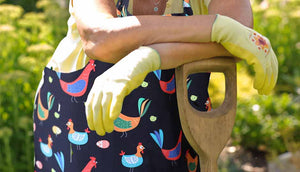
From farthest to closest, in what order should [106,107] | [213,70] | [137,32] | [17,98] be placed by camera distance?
[17,98]
[213,70]
[137,32]
[106,107]

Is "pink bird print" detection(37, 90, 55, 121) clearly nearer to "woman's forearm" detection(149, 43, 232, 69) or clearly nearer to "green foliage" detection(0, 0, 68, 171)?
"woman's forearm" detection(149, 43, 232, 69)

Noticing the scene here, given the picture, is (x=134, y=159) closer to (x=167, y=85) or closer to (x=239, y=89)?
(x=167, y=85)

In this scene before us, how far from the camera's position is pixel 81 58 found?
1.32 metres

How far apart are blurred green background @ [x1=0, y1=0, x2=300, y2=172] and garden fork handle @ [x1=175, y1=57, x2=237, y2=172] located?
0.65m

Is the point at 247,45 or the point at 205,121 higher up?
the point at 247,45

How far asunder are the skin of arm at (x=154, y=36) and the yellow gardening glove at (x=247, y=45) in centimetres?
3

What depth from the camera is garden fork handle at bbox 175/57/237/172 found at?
108cm

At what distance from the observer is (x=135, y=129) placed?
1.25 meters

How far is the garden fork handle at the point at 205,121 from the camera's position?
3.53 ft

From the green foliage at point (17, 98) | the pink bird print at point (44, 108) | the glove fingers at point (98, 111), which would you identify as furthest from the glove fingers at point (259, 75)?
the green foliage at point (17, 98)

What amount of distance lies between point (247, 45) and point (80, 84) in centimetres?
51

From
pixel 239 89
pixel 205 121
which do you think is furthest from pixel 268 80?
pixel 239 89

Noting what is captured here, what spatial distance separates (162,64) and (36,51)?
161cm

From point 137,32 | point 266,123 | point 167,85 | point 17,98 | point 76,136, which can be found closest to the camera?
point 137,32
